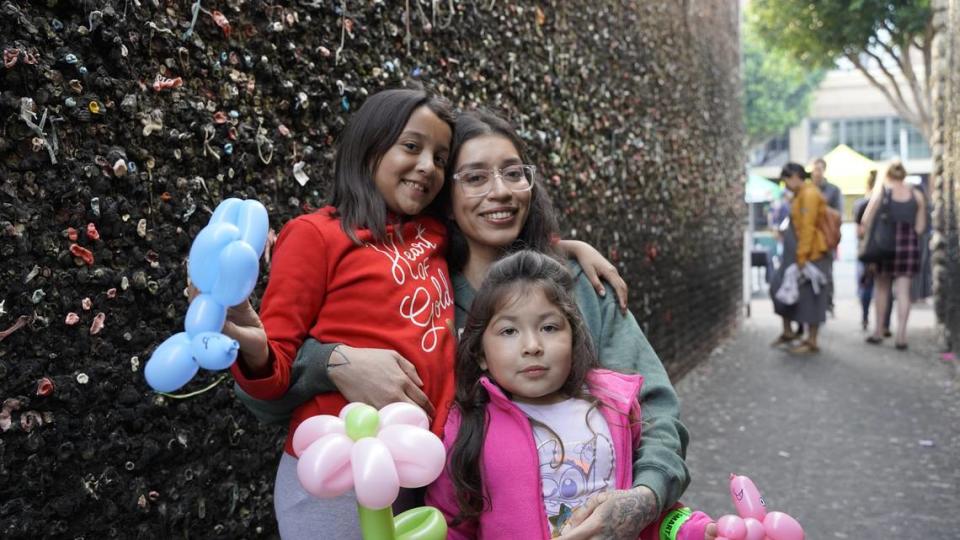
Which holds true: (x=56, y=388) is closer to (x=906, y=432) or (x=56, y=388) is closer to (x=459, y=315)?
(x=459, y=315)

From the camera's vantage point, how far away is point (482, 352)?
2020mm

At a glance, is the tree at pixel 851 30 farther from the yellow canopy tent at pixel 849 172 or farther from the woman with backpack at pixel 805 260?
the woman with backpack at pixel 805 260

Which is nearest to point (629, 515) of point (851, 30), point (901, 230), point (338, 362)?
point (338, 362)

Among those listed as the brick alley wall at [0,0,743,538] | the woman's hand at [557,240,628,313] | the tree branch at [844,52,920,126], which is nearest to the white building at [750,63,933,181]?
the tree branch at [844,52,920,126]

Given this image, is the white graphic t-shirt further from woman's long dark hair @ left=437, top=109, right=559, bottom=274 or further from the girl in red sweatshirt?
woman's long dark hair @ left=437, top=109, right=559, bottom=274

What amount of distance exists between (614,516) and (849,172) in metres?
18.9

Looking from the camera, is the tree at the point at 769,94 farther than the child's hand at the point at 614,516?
Yes

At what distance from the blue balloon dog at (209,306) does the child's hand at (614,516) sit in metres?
0.83

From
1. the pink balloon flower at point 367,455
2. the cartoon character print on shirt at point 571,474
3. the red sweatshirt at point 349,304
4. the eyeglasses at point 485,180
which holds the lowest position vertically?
the cartoon character print on shirt at point 571,474

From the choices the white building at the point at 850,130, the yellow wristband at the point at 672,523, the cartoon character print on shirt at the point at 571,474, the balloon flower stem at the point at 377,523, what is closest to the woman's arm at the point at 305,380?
the balloon flower stem at the point at 377,523

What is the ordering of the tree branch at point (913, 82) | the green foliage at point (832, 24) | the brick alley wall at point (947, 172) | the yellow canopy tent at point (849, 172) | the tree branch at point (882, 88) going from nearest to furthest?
the brick alley wall at point (947, 172) < the green foliage at point (832, 24) < the tree branch at point (913, 82) < the tree branch at point (882, 88) < the yellow canopy tent at point (849, 172)

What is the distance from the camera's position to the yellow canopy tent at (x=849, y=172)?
18594 mm

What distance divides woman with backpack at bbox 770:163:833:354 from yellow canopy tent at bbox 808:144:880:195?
31.8 ft

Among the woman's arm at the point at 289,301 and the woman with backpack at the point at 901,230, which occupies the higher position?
the woman's arm at the point at 289,301
